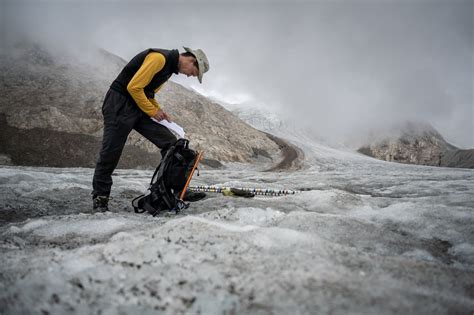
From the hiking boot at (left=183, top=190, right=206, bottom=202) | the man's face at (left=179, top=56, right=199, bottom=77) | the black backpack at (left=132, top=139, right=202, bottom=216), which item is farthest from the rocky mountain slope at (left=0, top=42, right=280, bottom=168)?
the man's face at (left=179, top=56, right=199, bottom=77)

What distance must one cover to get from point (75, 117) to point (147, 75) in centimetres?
2051

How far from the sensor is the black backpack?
335cm

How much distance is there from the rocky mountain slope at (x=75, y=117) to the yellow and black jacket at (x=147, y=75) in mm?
14556

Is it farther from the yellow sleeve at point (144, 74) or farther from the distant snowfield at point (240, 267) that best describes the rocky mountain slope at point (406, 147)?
the distant snowfield at point (240, 267)

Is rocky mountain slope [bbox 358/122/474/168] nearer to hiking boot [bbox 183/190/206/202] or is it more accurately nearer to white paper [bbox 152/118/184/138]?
hiking boot [bbox 183/190/206/202]

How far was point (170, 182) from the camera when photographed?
3504 millimetres

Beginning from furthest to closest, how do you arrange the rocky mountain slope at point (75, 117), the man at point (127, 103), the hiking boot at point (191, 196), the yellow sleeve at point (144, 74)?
the rocky mountain slope at point (75, 117) < the hiking boot at point (191, 196) < the man at point (127, 103) < the yellow sleeve at point (144, 74)

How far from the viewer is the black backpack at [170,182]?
11.0ft

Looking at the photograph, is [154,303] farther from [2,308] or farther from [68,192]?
[68,192]

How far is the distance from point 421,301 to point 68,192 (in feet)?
15.0

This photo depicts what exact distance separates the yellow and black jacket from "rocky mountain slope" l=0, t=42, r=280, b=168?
14.6m

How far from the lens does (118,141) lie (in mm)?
3502

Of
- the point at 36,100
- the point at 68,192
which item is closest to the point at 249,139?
the point at 36,100

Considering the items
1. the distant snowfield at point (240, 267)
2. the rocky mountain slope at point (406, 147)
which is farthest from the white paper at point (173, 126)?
the rocky mountain slope at point (406, 147)
